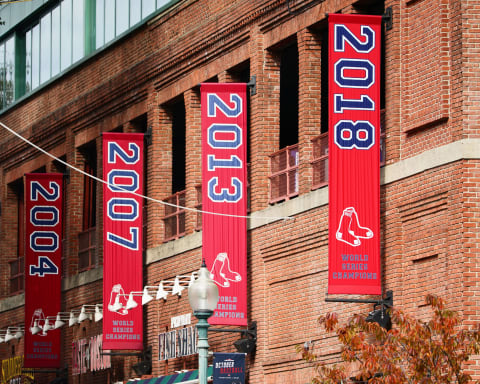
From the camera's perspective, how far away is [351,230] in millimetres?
28484

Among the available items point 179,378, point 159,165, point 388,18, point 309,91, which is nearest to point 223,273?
point 179,378

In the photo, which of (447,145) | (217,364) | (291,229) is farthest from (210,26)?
(447,145)

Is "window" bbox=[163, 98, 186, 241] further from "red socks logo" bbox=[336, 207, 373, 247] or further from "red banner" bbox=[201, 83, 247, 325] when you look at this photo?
"red socks logo" bbox=[336, 207, 373, 247]

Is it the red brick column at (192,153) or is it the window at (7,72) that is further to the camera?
the window at (7,72)

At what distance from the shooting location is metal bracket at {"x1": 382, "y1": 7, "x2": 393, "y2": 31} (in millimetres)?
30000

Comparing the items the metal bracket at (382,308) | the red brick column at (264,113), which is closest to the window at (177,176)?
the red brick column at (264,113)

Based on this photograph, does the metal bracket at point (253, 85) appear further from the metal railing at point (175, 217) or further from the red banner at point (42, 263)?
the red banner at point (42, 263)

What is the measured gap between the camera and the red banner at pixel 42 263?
1799 inches

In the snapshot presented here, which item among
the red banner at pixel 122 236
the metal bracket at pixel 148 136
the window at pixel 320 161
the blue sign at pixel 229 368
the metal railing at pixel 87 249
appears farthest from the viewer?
the metal railing at pixel 87 249

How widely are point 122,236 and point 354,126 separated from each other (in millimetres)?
12591

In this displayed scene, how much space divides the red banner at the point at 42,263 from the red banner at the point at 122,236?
620 cm

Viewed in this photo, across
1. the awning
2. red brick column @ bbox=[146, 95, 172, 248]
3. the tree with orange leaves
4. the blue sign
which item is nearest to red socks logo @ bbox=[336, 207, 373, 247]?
the tree with orange leaves

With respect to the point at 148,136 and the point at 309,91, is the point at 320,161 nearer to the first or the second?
the point at 309,91

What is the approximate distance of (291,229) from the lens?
110ft
